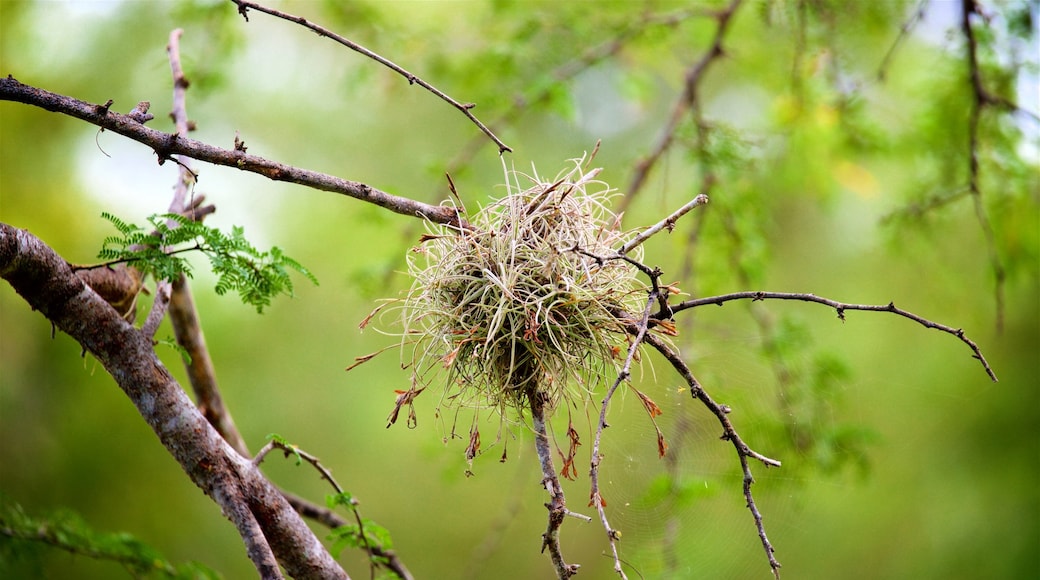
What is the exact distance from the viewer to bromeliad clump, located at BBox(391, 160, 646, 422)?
1.60 metres

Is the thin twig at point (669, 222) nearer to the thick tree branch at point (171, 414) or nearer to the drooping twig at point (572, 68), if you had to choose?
the thick tree branch at point (171, 414)

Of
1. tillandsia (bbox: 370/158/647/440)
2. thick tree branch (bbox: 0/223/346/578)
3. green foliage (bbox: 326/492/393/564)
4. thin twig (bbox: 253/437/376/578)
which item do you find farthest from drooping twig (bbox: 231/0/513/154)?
green foliage (bbox: 326/492/393/564)

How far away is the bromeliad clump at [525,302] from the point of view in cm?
160

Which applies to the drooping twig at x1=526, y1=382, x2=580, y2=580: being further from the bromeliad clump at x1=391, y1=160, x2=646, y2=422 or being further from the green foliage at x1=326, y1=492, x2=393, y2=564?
the green foliage at x1=326, y1=492, x2=393, y2=564

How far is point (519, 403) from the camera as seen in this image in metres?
1.71

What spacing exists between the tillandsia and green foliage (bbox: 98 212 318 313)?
1.24ft

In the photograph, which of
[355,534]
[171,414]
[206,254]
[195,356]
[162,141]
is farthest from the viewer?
[195,356]

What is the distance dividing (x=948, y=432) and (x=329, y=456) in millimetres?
5204

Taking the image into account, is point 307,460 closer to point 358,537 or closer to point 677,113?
point 358,537

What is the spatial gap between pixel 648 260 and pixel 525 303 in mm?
5292

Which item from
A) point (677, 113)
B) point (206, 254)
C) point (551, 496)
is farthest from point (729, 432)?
point (677, 113)

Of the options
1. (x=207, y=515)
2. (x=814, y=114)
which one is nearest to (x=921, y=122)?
(x=814, y=114)

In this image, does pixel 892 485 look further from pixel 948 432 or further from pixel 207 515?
pixel 207 515

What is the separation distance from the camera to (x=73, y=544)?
2.74m
